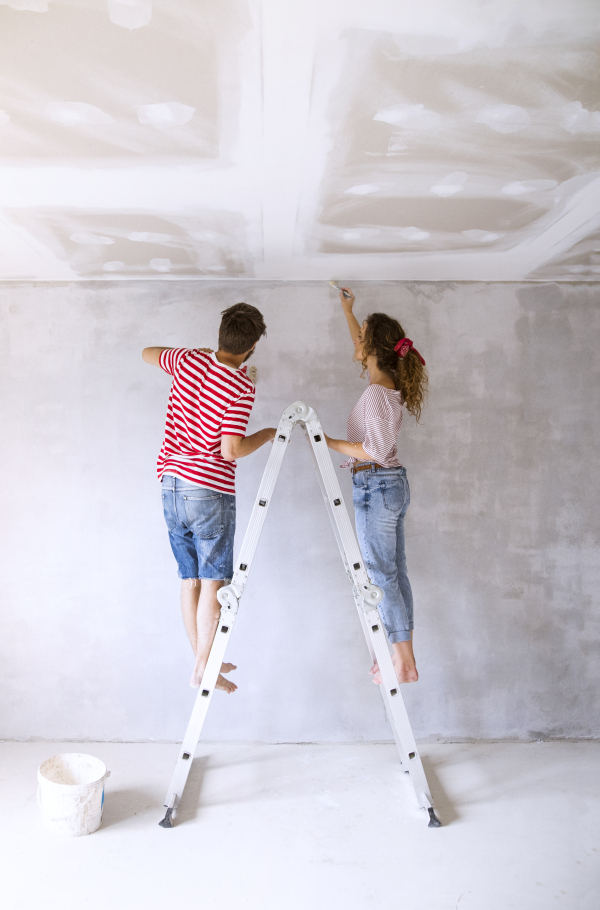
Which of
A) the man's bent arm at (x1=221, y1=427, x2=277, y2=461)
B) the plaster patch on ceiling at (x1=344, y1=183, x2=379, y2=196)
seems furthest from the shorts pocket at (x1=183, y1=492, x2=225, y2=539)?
the plaster patch on ceiling at (x1=344, y1=183, x2=379, y2=196)

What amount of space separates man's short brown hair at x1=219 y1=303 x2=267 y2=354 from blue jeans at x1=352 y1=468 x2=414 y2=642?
0.76m

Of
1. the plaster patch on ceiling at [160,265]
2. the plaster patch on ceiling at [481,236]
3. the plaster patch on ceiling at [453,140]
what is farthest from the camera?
the plaster patch on ceiling at [160,265]

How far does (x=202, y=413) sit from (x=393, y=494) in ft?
2.92

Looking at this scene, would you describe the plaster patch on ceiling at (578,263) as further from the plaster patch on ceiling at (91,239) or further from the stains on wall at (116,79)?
the plaster patch on ceiling at (91,239)

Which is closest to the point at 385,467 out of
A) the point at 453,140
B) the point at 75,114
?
the point at 453,140

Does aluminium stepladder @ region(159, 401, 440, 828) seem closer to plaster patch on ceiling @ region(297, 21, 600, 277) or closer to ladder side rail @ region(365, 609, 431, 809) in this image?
ladder side rail @ region(365, 609, 431, 809)

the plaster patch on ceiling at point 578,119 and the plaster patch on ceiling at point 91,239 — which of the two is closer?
the plaster patch on ceiling at point 578,119

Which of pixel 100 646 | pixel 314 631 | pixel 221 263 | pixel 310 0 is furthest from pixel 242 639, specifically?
pixel 310 0

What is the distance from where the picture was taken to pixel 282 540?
321 centimetres

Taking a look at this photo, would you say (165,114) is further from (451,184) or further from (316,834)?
(316,834)

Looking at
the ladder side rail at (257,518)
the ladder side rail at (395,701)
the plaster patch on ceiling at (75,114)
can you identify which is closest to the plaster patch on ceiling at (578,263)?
the ladder side rail at (257,518)

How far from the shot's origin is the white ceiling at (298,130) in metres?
1.38

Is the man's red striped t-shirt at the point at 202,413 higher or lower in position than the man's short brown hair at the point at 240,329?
lower

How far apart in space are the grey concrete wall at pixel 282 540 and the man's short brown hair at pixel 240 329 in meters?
0.58
